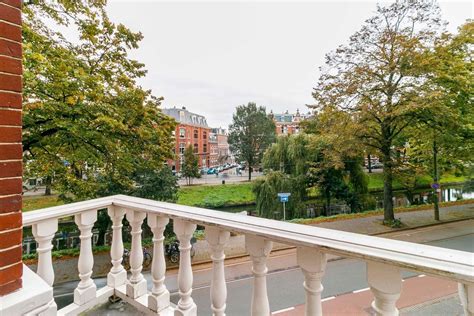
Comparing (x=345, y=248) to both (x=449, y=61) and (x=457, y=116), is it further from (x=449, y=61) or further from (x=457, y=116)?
(x=449, y=61)

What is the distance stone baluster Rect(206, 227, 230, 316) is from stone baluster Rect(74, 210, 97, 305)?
775 millimetres

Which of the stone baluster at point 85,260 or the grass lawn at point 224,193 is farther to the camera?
the grass lawn at point 224,193

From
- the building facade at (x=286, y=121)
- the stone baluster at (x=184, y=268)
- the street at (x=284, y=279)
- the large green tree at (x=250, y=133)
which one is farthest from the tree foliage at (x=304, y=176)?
the building facade at (x=286, y=121)

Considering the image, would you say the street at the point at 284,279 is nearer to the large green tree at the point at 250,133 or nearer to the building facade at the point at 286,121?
the large green tree at the point at 250,133

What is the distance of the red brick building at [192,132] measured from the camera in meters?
23.0

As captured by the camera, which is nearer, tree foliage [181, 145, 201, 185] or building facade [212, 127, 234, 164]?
tree foliage [181, 145, 201, 185]

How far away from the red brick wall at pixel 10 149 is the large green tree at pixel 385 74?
8.69 m

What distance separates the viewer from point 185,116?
2455cm

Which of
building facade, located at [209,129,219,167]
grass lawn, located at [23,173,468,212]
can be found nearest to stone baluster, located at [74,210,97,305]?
grass lawn, located at [23,173,468,212]

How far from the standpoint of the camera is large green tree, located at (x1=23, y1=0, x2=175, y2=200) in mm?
4090

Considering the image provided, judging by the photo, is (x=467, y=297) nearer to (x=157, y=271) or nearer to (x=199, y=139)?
(x=157, y=271)

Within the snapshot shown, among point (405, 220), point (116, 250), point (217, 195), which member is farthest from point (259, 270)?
point (217, 195)

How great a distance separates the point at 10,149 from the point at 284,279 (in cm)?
284

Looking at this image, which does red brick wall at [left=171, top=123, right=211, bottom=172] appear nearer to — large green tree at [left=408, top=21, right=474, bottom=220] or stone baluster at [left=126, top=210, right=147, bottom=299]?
large green tree at [left=408, top=21, right=474, bottom=220]
